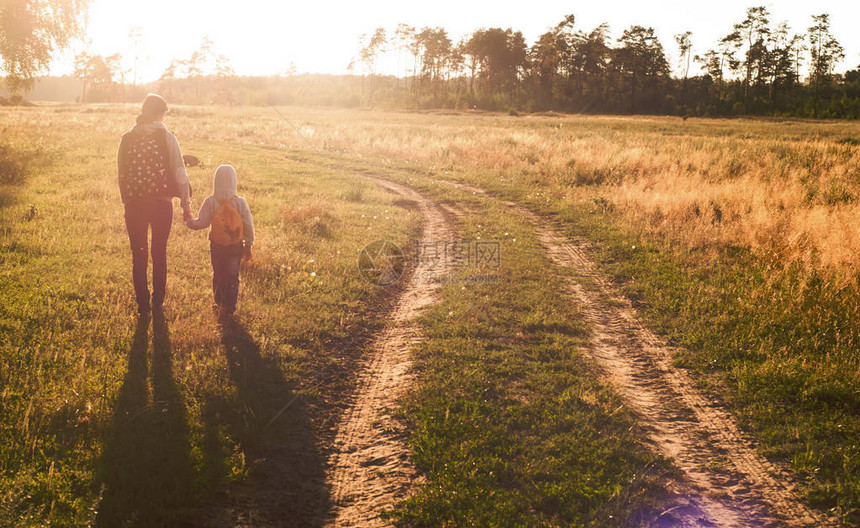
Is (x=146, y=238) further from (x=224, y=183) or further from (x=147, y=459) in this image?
(x=147, y=459)

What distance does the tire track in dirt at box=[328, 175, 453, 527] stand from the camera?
4.24 metres

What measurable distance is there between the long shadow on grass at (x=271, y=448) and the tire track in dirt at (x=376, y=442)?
206 mm

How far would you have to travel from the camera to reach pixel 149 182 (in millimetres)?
6477

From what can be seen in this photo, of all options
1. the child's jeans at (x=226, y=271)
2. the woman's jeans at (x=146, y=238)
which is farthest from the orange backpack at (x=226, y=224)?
the woman's jeans at (x=146, y=238)

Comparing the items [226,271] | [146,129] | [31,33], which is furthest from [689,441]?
[31,33]

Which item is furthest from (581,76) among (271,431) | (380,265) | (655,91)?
(271,431)

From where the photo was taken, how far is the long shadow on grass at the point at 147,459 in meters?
3.87

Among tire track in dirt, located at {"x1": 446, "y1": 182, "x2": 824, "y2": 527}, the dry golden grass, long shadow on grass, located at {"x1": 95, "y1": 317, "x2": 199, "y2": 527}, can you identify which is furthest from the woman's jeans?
the dry golden grass

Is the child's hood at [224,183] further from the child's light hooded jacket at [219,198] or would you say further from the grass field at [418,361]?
the grass field at [418,361]

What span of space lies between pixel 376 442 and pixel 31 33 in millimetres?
23791

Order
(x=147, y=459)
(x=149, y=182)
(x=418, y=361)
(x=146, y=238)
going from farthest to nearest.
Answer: (x=146, y=238) < (x=418, y=361) < (x=149, y=182) < (x=147, y=459)

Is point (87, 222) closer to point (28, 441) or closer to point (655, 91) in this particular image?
point (28, 441)

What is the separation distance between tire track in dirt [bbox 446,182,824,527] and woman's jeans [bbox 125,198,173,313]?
241 inches

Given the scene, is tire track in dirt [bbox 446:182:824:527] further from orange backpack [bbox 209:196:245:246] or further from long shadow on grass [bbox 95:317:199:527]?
orange backpack [bbox 209:196:245:246]
